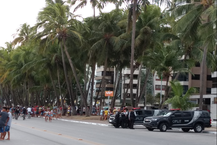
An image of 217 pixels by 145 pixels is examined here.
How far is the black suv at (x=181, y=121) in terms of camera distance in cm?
2666

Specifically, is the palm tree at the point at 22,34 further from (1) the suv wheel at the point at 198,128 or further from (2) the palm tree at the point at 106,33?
(1) the suv wheel at the point at 198,128

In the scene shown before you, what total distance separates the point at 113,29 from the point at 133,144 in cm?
2809

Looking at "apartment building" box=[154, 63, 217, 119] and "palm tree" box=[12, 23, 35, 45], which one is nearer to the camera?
"apartment building" box=[154, 63, 217, 119]

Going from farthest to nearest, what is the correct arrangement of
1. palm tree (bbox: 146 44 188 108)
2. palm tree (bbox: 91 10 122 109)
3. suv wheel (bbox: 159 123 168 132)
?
palm tree (bbox: 91 10 122 109)
palm tree (bbox: 146 44 188 108)
suv wheel (bbox: 159 123 168 132)

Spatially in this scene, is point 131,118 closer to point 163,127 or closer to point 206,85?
point 163,127

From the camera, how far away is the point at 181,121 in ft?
89.0

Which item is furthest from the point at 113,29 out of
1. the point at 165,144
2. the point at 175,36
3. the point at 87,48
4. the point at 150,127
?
the point at 165,144

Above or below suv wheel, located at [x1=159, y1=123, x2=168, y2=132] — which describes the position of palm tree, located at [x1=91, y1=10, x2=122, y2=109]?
above

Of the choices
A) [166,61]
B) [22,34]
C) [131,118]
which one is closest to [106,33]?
Result: [166,61]

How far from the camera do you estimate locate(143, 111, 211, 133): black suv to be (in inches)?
1049

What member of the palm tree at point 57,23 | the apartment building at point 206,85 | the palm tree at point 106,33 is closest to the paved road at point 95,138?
the palm tree at point 106,33

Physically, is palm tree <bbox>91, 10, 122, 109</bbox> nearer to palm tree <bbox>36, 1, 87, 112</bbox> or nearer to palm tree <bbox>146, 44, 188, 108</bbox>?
palm tree <bbox>36, 1, 87, 112</bbox>

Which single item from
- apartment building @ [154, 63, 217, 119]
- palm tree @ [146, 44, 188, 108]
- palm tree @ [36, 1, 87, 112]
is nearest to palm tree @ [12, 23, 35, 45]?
palm tree @ [36, 1, 87, 112]

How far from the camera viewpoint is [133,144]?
52.7 feet
